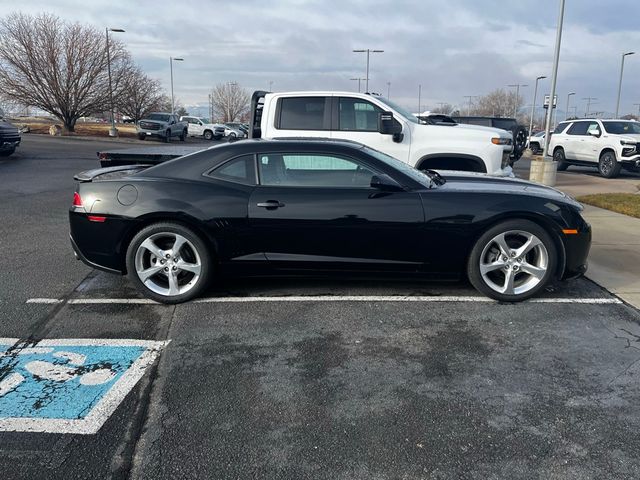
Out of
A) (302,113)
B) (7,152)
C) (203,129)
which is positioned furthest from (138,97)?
(302,113)

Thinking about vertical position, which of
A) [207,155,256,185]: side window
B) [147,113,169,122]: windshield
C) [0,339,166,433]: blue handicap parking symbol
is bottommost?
[0,339,166,433]: blue handicap parking symbol

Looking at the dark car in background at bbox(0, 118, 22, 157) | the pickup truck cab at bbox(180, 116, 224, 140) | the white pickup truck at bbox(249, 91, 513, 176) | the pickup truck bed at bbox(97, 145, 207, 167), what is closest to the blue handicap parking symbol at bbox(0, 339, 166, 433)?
the pickup truck bed at bbox(97, 145, 207, 167)

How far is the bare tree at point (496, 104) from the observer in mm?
75938

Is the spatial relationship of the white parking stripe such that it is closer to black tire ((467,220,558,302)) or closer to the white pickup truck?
black tire ((467,220,558,302))

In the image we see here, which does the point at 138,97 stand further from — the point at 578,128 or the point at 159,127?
the point at 578,128

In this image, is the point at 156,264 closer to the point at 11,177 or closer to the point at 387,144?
the point at 387,144

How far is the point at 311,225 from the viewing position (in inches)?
175

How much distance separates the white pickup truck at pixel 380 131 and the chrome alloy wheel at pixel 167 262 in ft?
12.2

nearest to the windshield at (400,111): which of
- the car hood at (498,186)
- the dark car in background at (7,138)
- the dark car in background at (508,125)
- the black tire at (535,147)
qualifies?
the car hood at (498,186)

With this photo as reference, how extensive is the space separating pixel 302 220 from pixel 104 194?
69.9 inches

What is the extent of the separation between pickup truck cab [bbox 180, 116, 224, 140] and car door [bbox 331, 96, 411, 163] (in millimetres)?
37339

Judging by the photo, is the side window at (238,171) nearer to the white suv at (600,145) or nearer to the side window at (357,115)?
the side window at (357,115)

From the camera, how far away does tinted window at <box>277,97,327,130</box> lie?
7.90m

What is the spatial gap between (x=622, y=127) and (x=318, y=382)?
57.3 ft
